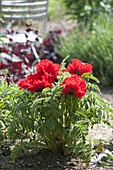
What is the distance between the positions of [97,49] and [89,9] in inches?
66.7

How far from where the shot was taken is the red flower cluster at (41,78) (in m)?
3.81

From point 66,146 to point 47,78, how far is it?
1.88 ft

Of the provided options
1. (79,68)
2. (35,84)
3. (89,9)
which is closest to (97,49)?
(89,9)

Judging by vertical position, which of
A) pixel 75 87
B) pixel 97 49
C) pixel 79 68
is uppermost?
pixel 97 49

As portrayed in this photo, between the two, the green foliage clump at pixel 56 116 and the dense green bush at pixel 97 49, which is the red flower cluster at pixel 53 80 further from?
the dense green bush at pixel 97 49

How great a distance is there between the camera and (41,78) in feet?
12.9

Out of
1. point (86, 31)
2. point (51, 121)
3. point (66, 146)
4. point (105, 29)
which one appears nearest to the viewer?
point (51, 121)

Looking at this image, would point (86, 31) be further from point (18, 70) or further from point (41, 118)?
point (41, 118)

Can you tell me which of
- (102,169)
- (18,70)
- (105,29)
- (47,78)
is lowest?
(102,169)

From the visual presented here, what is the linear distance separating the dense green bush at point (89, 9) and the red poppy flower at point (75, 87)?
5.28m

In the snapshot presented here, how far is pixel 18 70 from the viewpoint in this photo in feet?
20.6

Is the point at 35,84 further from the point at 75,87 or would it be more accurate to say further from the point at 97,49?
the point at 97,49

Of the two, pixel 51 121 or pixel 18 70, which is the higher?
pixel 18 70

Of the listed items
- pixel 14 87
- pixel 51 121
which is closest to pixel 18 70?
pixel 14 87
